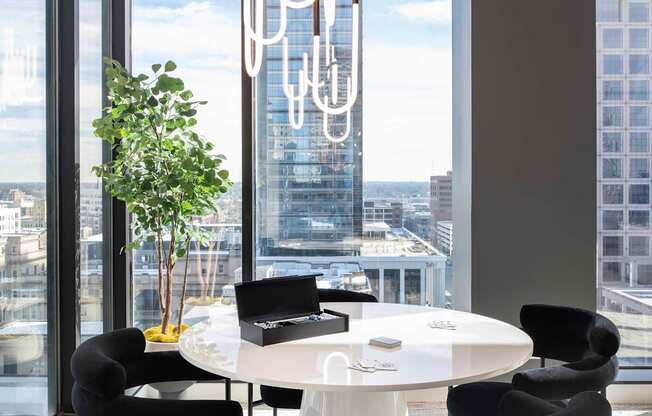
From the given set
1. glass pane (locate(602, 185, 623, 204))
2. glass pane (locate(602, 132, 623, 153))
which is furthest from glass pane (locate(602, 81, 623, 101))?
glass pane (locate(602, 185, 623, 204))

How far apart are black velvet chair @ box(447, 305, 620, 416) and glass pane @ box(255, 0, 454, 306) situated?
1.28 m

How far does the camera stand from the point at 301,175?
12.4ft

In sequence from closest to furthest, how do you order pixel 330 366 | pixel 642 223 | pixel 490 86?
pixel 330 366 < pixel 490 86 < pixel 642 223

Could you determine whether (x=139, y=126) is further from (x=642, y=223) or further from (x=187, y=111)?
(x=642, y=223)

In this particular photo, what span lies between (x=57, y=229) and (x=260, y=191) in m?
1.27

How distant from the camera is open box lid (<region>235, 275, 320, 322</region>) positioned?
6.81ft

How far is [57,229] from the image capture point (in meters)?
2.92

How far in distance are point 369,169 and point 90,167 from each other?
5.51 feet

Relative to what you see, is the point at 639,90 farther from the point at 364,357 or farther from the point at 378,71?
the point at 364,357

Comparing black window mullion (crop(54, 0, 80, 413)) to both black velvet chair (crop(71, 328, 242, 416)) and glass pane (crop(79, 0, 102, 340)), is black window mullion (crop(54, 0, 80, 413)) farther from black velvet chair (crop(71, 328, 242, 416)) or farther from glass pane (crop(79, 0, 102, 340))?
black velvet chair (crop(71, 328, 242, 416))

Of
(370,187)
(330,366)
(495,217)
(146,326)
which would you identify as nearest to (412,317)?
(330,366)

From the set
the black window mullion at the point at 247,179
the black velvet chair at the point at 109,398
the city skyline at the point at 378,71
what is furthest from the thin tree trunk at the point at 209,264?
the black velvet chair at the point at 109,398

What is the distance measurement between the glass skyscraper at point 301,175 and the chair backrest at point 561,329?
4.77 ft

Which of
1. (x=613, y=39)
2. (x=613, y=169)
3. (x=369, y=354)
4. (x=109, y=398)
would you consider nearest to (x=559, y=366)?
(x=369, y=354)
